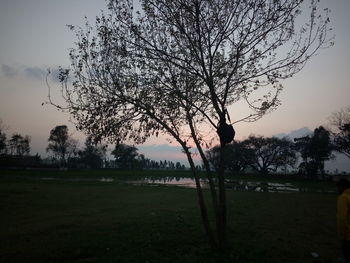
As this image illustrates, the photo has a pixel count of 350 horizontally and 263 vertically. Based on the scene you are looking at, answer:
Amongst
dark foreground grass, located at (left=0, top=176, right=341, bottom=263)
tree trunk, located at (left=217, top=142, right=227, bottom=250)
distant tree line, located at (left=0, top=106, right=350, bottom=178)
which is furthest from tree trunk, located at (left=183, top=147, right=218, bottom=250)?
distant tree line, located at (left=0, top=106, right=350, bottom=178)

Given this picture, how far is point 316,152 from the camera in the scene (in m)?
93.5

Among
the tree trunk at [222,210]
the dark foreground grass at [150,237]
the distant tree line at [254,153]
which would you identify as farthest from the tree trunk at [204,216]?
the distant tree line at [254,153]

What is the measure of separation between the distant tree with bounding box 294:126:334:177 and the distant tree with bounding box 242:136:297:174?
7452 mm

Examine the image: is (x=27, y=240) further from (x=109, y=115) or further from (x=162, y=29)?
(x=162, y=29)

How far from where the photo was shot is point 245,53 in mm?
11484

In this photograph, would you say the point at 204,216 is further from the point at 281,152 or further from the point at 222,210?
the point at 281,152

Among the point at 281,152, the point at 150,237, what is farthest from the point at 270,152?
the point at 150,237

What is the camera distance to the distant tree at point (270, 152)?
364 feet

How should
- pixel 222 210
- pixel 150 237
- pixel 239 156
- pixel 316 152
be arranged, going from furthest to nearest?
1. pixel 239 156
2. pixel 316 152
3. pixel 150 237
4. pixel 222 210

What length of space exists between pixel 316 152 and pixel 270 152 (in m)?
22.7

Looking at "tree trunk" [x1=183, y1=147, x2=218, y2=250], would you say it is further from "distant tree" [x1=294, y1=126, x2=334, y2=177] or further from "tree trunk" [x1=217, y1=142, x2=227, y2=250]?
"distant tree" [x1=294, y1=126, x2=334, y2=177]

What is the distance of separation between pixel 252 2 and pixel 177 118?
208 inches

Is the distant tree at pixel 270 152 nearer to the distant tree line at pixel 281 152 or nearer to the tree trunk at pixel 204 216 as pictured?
the distant tree line at pixel 281 152

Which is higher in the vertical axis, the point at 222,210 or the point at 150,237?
the point at 222,210
